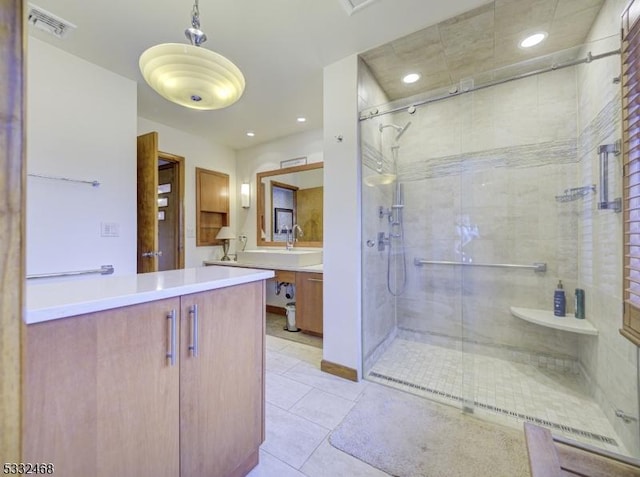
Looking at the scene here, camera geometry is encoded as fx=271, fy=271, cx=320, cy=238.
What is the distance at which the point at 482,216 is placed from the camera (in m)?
2.57

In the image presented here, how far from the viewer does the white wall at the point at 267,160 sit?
361 centimetres

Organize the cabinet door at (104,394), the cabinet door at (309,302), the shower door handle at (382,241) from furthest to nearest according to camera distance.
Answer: the cabinet door at (309,302) → the shower door handle at (382,241) → the cabinet door at (104,394)

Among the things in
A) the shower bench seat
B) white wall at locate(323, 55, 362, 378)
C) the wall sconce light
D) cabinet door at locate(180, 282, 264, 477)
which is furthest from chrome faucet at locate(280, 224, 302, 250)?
the shower bench seat

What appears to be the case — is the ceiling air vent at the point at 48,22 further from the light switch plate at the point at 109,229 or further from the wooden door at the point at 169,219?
the wooden door at the point at 169,219

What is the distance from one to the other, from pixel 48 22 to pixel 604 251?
395cm

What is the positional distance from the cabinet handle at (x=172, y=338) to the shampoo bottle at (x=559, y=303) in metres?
2.73

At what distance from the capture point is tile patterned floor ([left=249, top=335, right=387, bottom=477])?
1.35 meters

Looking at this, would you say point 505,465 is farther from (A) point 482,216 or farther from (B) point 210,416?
(A) point 482,216

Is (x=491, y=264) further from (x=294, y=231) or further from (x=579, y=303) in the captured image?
(x=294, y=231)

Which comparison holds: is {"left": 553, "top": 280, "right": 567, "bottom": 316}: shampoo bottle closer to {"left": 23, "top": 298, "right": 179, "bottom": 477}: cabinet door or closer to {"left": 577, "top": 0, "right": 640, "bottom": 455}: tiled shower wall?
{"left": 577, "top": 0, "right": 640, "bottom": 455}: tiled shower wall

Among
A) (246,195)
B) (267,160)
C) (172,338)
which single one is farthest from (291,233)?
(172,338)

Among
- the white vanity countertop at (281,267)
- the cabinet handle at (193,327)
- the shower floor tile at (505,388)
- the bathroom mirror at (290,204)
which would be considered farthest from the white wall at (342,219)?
the cabinet handle at (193,327)

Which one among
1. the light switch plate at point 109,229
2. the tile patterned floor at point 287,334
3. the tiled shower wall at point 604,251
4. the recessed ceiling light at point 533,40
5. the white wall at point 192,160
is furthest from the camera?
the white wall at point 192,160

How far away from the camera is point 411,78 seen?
252 centimetres
